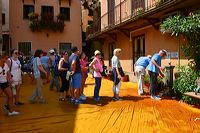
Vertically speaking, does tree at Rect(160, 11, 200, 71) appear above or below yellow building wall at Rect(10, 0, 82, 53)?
below

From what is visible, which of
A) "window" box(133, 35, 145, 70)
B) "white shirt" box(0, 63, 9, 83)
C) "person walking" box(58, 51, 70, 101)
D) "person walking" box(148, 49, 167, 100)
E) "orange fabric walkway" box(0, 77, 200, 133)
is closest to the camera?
"orange fabric walkway" box(0, 77, 200, 133)

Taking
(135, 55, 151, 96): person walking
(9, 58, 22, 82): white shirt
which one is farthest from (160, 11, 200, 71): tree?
(9, 58, 22, 82): white shirt

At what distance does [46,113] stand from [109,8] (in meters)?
13.4

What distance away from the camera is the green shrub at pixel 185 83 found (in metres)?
9.94

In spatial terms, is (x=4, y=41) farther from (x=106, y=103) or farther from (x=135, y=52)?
(x=106, y=103)

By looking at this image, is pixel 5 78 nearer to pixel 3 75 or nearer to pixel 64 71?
pixel 3 75

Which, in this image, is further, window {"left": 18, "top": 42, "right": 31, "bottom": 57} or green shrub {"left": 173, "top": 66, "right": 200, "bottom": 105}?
window {"left": 18, "top": 42, "right": 31, "bottom": 57}

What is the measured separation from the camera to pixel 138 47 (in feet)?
55.4

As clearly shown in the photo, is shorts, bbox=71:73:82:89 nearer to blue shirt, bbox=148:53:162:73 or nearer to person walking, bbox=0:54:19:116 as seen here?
person walking, bbox=0:54:19:116

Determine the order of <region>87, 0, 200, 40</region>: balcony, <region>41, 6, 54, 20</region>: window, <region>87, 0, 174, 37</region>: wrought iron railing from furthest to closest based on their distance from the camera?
<region>41, 6, 54, 20</region>: window < <region>87, 0, 174, 37</region>: wrought iron railing < <region>87, 0, 200, 40</region>: balcony

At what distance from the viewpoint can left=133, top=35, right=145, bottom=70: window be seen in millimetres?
16269

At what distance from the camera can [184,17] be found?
35.6 ft

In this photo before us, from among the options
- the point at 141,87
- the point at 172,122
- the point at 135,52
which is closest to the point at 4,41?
the point at 135,52

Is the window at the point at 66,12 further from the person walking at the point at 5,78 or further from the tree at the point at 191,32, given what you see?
the person walking at the point at 5,78
